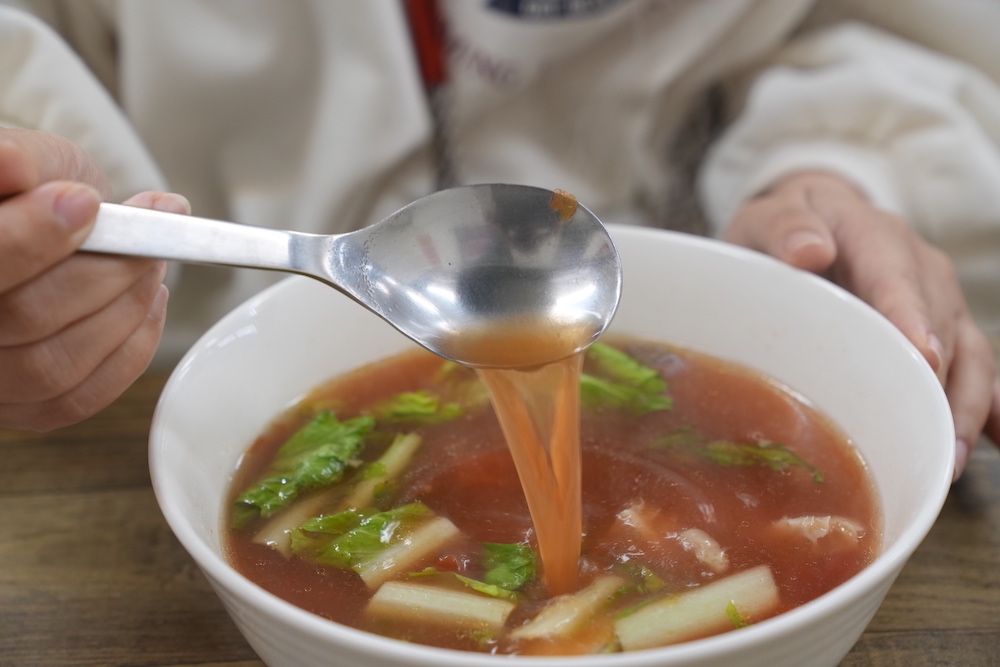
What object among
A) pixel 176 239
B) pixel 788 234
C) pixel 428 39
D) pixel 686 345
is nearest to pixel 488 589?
pixel 176 239

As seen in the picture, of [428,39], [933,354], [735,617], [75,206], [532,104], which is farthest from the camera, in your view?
[532,104]

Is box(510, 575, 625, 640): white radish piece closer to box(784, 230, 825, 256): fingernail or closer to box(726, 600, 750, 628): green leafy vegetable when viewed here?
box(726, 600, 750, 628): green leafy vegetable

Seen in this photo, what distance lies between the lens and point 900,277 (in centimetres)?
114

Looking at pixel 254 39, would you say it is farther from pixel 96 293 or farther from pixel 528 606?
pixel 528 606

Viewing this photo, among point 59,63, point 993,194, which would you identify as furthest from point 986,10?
point 59,63

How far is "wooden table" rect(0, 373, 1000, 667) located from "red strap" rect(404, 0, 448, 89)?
2.63 feet

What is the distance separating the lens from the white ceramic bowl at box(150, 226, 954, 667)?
25.2 inches

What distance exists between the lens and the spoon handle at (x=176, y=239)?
0.73 meters

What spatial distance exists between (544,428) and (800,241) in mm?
454

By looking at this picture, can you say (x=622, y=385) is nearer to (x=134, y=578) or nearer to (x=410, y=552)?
(x=410, y=552)

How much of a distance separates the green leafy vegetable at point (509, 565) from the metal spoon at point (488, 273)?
19 centimetres

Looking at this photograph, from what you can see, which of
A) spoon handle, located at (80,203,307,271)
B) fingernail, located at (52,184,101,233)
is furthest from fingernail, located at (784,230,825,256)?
fingernail, located at (52,184,101,233)

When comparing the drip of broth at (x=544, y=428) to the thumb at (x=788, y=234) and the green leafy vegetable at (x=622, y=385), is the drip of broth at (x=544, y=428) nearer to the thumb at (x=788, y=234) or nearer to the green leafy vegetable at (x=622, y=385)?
the green leafy vegetable at (x=622, y=385)

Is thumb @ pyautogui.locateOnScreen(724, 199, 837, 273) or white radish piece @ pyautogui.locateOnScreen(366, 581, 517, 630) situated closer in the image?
white radish piece @ pyautogui.locateOnScreen(366, 581, 517, 630)
